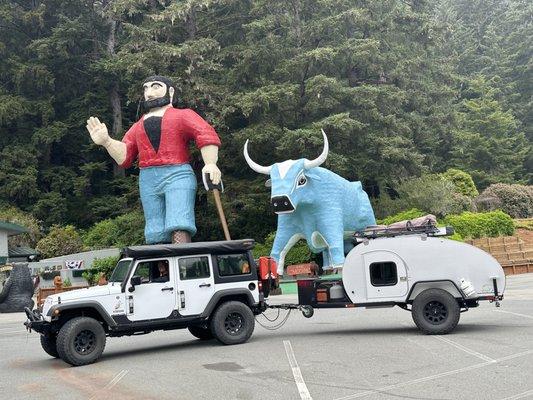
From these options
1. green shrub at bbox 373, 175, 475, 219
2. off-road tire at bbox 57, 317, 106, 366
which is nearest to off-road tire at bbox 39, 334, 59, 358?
off-road tire at bbox 57, 317, 106, 366

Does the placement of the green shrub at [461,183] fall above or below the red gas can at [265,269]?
above

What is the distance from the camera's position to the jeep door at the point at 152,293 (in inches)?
425

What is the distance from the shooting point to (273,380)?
8.28 meters

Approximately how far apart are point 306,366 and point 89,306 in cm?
367

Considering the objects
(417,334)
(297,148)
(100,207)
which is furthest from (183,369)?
(100,207)

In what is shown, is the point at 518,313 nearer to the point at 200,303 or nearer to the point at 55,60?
the point at 200,303

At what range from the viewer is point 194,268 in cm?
1145

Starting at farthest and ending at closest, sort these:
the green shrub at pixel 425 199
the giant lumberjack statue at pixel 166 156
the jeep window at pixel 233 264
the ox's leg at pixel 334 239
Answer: the green shrub at pixel 425 199, the ox's leg at pixel 334 239, the giant lumberjack statue at pixel 166 156, the jeep window at pixel 233 264

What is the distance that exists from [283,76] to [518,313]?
2048cm

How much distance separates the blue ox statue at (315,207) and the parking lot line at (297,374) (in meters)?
8.68

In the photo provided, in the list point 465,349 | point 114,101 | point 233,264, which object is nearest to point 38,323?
point 233,264

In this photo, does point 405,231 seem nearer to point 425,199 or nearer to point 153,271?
point 153,271

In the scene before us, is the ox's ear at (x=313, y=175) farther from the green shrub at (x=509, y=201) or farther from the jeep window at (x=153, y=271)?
the green shrub at (x=509, y=201)

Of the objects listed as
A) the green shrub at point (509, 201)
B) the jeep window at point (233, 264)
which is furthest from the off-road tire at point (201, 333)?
the green shrub at point (509, 201)
